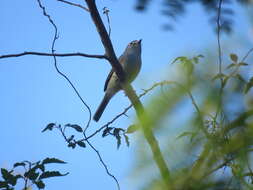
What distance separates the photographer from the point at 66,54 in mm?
2951

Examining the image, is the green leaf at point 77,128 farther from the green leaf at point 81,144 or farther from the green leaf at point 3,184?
the green leaf at point 3,184

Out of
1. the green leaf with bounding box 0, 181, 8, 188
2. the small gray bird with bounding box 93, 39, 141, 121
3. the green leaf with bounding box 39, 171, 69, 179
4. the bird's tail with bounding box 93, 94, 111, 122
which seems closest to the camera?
the green leaf with bounding box 0, 181, 8, 188

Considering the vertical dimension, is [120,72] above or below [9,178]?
above

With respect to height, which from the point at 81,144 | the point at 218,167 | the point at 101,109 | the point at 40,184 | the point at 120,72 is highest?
the point at 101,109

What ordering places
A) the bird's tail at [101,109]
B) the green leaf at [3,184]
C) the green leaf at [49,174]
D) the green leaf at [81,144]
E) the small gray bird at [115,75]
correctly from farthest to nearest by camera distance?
the bird's tail at [101,109]
the small gray bird at [115,75]
the green leaf at [81,144]
the green leaf at [49,174]
the green leaf at [3,184]

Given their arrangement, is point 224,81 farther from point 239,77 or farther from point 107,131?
point 107,131

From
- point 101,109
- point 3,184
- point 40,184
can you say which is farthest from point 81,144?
point 101,109

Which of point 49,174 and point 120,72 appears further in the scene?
point 120,72

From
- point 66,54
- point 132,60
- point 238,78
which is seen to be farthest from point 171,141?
point 132,60

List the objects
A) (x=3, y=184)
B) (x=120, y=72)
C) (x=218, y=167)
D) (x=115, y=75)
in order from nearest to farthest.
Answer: (x=218, y=167) → (x=3, y=184) → (x=120, y=72) → (x=115, y=75)

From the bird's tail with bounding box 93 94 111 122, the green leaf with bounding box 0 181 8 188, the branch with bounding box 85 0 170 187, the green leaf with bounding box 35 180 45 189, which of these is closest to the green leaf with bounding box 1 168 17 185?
the green leaf with bounding box 0 181 8 188

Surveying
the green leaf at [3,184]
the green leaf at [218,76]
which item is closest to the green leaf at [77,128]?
the green leaf at [3,184]

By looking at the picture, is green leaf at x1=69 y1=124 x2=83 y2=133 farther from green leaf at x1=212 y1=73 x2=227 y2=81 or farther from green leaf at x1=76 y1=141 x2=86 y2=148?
green leaf at x1=212 y1=73 x2=227 y2=81

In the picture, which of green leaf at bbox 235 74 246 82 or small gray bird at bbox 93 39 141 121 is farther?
small gray bird at bbox 93 39 141 121
